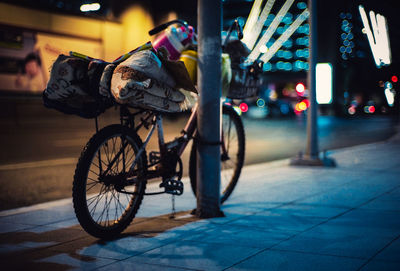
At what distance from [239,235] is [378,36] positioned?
10340 millimetres

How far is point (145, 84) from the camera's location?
4.70 metres

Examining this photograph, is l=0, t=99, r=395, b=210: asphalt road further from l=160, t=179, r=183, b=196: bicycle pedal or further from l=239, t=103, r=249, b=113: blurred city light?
l=239, t=103, r=249, b=113: blurred city light

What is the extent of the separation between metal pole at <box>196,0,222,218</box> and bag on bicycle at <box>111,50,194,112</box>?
1.38 ft

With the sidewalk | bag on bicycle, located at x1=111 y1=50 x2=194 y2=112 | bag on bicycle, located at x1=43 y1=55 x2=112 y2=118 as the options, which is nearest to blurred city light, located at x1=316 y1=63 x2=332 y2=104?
the sidewalk

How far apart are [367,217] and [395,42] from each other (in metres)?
14.2

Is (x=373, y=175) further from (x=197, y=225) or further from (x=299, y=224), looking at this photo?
(x=197, y=225)

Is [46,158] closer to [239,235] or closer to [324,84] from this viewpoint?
[324,84]

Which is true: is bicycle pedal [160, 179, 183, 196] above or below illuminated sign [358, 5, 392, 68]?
below

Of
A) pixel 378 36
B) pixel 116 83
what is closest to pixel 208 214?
pixel 116 83

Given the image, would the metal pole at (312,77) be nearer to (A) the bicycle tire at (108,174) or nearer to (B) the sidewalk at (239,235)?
(B) the sidewalk at (239,235)

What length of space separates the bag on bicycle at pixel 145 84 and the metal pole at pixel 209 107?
0.42 metres

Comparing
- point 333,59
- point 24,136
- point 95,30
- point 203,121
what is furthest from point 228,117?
point 333,59

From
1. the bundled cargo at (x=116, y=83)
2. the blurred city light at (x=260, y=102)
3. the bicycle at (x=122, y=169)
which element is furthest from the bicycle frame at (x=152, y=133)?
the blurred city light at (x=260, y=102)

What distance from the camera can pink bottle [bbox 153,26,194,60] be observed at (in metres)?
5.84
